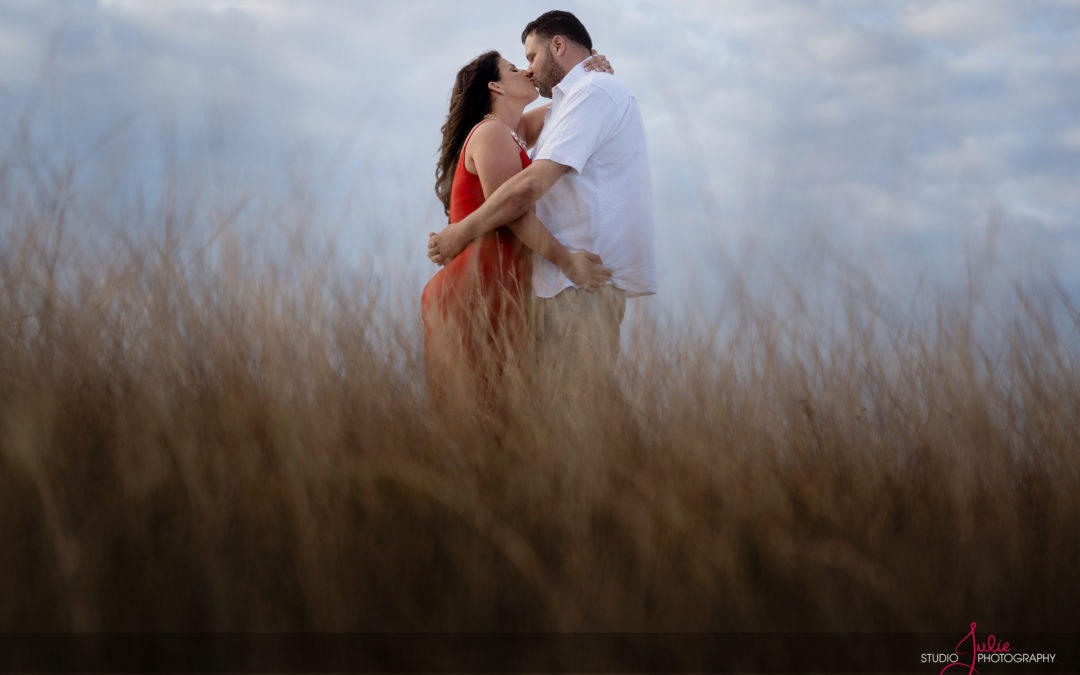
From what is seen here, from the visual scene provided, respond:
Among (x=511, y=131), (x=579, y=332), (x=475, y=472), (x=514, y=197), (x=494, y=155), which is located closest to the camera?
(x=475, y=472)

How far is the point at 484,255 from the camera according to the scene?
2766mm

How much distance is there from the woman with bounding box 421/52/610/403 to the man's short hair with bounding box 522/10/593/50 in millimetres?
105

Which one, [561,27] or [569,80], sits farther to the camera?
[561,27]

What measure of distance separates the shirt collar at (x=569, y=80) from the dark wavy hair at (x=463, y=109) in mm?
342

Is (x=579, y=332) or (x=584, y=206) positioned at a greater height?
(x=584, y=206)

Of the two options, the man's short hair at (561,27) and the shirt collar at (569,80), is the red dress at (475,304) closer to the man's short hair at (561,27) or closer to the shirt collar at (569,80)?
the shirt collar at (569,80)

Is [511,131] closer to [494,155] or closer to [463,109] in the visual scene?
[494,155]

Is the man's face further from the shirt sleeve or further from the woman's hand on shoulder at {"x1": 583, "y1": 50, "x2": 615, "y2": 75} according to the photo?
the shirt sleeve

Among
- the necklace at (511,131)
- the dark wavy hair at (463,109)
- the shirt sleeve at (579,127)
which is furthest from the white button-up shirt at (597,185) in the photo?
the dark wavy hair at (463,109)

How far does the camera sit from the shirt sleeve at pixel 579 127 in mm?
2695

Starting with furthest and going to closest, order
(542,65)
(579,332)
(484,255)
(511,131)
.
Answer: (542,65)
(511,131)
(484,255)
(579,332)

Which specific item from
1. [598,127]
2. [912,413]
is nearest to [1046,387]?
[912,413]

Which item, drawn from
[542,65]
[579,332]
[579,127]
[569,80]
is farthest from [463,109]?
[579,332]

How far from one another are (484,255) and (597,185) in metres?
0.46
